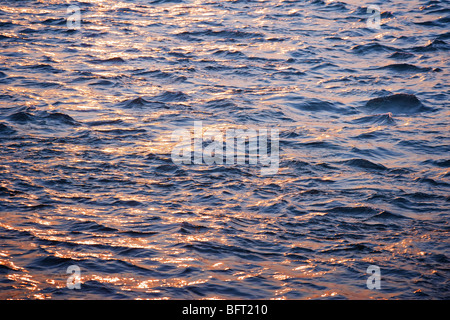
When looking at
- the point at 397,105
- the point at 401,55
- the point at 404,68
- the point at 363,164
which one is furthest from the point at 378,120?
the point at 401,55

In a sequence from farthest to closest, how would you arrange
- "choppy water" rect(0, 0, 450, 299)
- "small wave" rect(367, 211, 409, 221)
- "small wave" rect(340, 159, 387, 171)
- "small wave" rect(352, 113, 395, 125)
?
"small wave" rect(352, 113, 395, 125) < "small wave" rect(340, 159, 387, 171) < "small wave" rect(367, 211, 409, 221) < "choppy water" rect(0, 0, 450, 299)

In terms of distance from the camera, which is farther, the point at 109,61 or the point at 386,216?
the point at 109,61

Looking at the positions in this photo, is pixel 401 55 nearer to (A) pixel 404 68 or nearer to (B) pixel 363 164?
(A) pixel 404 68

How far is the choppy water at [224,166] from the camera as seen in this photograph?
5434 millimetres

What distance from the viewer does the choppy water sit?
5434mm

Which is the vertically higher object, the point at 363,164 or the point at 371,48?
the point at 371,48

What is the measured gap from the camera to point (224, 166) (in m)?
7.56

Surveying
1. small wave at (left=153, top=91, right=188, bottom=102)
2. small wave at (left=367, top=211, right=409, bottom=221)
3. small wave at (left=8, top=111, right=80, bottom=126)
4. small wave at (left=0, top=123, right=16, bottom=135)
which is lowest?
small wave at (left=367, top=211, right=409, bottom=221)

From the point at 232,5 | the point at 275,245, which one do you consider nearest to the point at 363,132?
the point at 275,245

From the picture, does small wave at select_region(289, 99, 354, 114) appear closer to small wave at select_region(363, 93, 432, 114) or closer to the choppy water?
the choppy water

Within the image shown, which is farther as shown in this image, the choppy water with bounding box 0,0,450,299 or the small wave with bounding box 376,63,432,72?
the small wave with bounding box 376,63,432,72

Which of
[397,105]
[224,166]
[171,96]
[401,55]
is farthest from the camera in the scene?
[401,55]

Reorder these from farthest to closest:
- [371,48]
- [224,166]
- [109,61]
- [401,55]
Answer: [371,48], [401,55], [109,61], [224,166]

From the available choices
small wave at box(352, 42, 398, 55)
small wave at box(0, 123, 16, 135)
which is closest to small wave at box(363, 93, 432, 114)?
small wave at box(352, 42, 398, 55)
